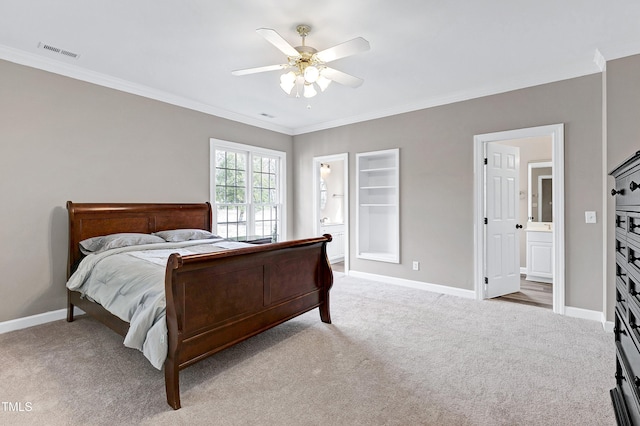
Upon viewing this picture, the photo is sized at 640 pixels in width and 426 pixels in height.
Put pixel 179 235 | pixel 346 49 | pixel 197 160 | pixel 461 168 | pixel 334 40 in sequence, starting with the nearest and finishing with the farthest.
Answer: pixel 346 49
pixel 334 40
pixel 179 235
pixel 461 168
pixel 197 160

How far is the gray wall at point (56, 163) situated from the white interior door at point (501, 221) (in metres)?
4.25

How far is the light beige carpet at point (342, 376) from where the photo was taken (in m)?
1.87

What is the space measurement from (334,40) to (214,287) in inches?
89.3

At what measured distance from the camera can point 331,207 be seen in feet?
23.9

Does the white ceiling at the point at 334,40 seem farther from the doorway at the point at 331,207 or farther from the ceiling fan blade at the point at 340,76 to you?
the doorway at the point at 331,207

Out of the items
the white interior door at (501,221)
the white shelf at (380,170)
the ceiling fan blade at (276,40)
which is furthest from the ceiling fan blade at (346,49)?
the white shelf at (380,170)

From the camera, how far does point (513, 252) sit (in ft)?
14.6

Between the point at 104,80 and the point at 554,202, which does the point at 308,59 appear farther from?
the point at 554,202

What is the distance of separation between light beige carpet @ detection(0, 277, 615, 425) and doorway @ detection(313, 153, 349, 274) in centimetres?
288

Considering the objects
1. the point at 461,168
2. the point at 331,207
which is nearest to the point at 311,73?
the point at 461,168

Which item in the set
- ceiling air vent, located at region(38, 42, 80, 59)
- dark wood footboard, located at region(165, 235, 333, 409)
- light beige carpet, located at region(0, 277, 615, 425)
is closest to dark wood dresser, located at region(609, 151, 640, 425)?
light beige carpet, located at region(0, 277, 615, 425)

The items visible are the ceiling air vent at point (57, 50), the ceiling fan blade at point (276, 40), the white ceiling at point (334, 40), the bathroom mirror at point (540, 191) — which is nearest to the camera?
the ceiling fan blade at point (276, 40)

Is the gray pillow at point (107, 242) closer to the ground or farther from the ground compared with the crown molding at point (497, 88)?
closer to the ground

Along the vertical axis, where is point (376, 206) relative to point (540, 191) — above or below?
below
